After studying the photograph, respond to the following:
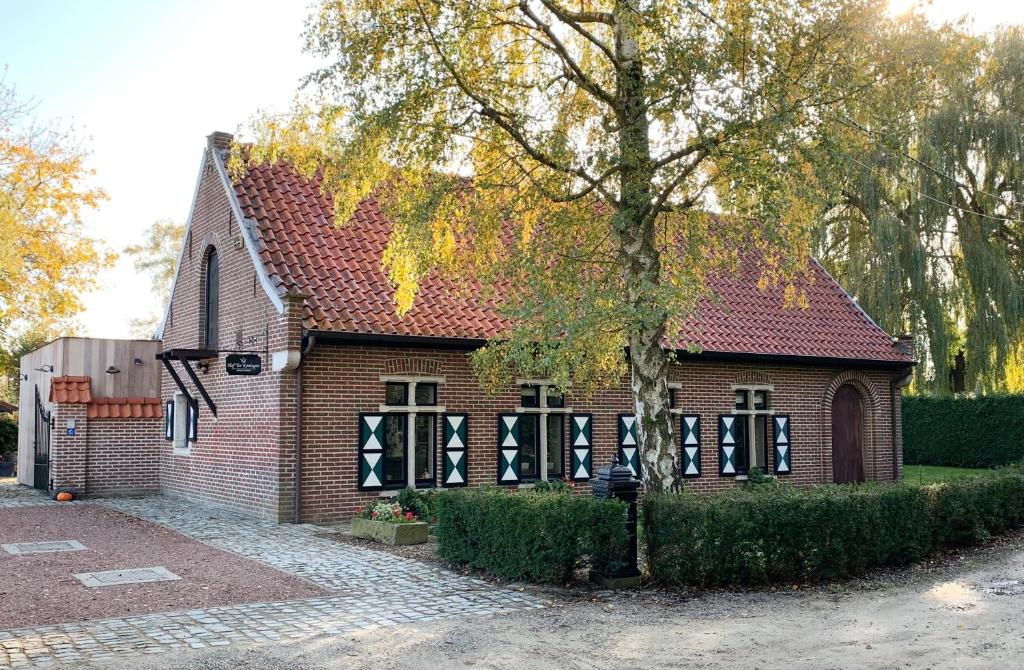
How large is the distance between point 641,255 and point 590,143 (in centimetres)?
169

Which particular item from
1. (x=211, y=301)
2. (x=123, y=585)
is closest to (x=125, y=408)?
(x=211, y=301)

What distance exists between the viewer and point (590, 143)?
1140 centimetres

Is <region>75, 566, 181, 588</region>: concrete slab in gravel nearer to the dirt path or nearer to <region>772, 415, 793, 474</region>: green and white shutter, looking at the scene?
the dirt path

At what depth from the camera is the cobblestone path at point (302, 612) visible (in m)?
6.84

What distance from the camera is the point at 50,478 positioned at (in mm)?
19062

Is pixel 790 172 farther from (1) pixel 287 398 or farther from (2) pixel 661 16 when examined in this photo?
(1) pixel 287 398

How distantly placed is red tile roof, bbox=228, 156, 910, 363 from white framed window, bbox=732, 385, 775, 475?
3.24 ft

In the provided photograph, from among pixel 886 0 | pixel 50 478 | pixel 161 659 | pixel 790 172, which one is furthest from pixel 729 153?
pixel 50 478

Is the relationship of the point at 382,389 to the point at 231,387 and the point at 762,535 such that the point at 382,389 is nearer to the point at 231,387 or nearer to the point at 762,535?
the point at 231,387

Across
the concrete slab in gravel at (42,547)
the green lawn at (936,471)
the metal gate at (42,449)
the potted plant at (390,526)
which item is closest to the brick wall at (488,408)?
the potted plant at (390,526)

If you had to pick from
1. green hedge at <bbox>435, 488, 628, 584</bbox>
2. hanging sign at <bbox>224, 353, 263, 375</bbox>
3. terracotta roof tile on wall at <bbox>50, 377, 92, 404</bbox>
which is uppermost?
hanging sign at <bbox>224, 353, 263, 375</bbox>

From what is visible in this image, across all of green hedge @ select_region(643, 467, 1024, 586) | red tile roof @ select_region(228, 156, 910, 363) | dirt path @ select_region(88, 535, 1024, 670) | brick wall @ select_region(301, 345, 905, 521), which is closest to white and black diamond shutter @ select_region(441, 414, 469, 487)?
brick wall @ select_region(301, 345, 905, 521)

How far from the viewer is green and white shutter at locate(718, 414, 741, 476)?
60.8ft

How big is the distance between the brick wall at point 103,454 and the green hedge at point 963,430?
828 inches
